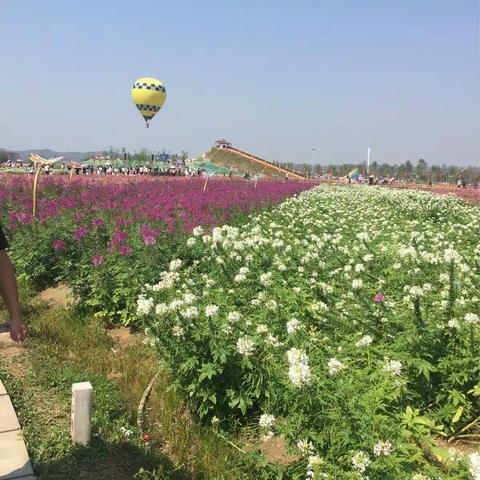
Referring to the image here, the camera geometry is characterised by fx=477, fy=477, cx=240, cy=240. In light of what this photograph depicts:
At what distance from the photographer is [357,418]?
2699 mm

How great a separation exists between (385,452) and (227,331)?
1.58 m

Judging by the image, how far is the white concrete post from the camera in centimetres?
321

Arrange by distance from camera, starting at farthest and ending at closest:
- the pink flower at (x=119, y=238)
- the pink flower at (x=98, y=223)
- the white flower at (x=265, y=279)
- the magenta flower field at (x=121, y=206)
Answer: the magenta flower field at (x=121, y=206), the pink flower at (x=98, y=223), the pink flower at (x=119, y=238), the white flower at (x=265, y=279)

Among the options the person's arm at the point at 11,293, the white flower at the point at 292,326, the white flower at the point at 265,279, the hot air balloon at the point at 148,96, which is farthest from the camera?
the hot air balloon at the point at 148,96

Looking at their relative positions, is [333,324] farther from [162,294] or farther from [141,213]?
[141,213]

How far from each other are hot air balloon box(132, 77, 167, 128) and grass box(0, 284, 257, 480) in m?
43.7

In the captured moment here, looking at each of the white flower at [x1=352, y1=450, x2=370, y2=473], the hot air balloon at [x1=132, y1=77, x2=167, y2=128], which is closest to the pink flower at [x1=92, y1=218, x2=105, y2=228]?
the white flower at [x1=352, y1=450, x2=370, y2=473]

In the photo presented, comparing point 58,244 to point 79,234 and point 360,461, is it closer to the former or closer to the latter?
point 79,234

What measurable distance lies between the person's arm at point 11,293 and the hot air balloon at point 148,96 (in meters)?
46.0

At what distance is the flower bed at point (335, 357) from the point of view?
8.92 ft

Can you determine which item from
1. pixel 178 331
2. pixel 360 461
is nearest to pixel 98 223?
pixel 178 331

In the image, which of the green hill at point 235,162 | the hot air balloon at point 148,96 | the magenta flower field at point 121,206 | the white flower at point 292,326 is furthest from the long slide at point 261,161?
the white flower at point 292,326

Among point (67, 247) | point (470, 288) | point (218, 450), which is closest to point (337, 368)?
point (218, 450)

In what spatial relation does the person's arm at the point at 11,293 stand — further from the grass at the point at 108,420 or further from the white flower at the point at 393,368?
the white flower at the point at 393,368
